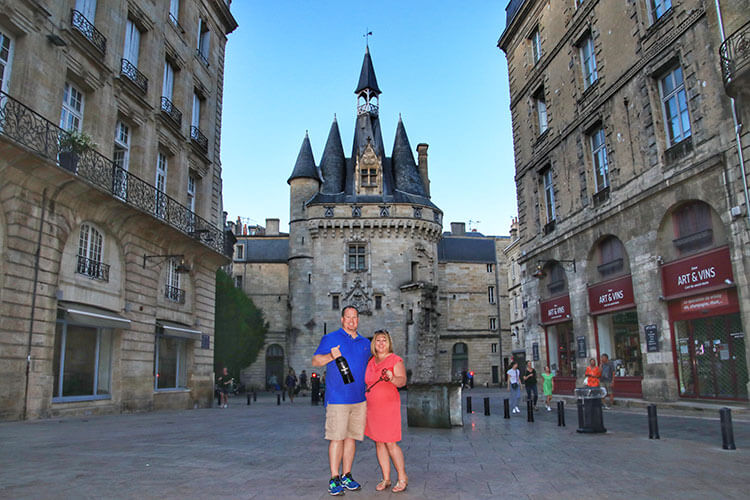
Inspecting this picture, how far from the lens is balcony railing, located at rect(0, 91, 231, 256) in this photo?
1034cm

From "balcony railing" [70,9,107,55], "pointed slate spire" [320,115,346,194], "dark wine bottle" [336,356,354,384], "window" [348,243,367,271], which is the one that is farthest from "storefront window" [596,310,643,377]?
"pointed slate spire" [320,115,346,194]

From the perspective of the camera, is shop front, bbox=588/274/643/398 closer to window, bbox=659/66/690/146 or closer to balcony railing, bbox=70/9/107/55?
window, bbox=659/66/690/146

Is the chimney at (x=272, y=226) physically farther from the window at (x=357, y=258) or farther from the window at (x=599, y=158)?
the window at (x=599, y=158)

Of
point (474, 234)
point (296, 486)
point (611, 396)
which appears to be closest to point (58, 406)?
point (296, 486)

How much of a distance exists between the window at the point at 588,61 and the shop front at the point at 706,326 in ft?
23.5

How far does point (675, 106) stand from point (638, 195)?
2373 millimetres

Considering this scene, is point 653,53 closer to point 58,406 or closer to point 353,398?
point 353,398

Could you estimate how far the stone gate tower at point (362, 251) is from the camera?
38.0 m

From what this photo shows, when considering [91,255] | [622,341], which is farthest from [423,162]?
[91,255]

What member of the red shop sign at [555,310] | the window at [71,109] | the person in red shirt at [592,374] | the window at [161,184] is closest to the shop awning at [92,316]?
the window at [161,184]

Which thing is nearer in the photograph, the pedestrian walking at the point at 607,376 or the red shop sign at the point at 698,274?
the red shop sign at the point at 698,274

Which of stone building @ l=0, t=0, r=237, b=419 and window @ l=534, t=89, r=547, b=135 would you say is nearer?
stone building @ l=0, t=0, r=237, b=419

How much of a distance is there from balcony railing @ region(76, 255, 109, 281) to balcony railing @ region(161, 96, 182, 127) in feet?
18.5

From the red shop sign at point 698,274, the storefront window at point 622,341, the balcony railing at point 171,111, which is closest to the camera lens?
the red shop sign at point 698,274
